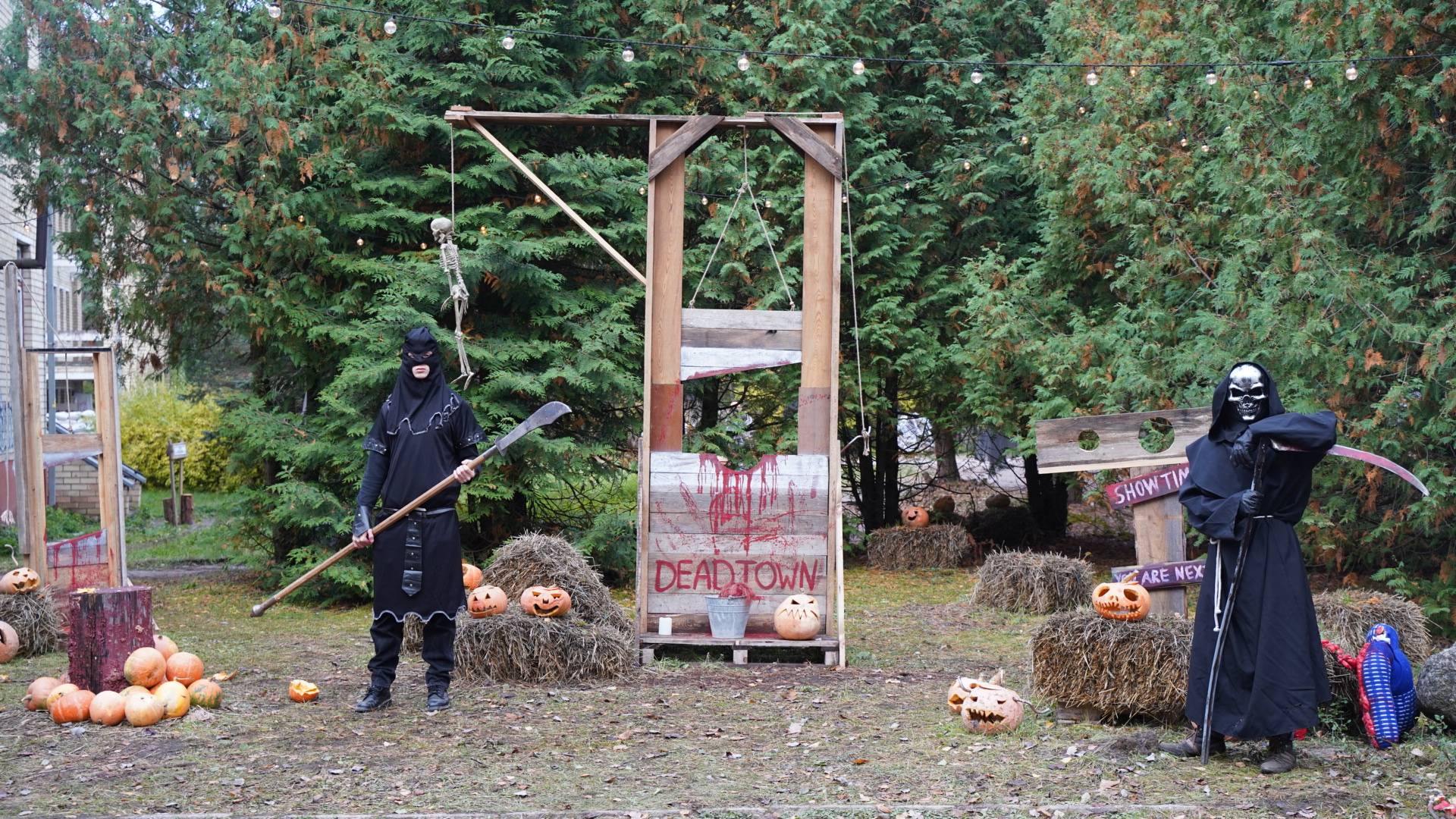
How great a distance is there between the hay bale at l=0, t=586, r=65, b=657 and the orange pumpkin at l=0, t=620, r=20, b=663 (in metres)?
0.10

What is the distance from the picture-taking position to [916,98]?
49.0 ft

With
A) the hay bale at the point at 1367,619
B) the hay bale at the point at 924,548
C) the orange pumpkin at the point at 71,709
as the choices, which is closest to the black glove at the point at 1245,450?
the hay bale at the point at 1367,619

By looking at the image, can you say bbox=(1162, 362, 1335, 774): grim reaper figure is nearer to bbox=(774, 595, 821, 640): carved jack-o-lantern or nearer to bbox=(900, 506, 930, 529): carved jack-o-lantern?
bbox=(774, 595, 821, 640): carved jack-o-lantern

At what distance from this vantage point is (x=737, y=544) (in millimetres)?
8719

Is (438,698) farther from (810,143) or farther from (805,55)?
(805,55)

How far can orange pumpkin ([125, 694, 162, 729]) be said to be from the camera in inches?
268

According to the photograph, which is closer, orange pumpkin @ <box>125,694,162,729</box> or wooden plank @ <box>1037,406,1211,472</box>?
orange pumpkin @ <box>125,694,162,729</box>

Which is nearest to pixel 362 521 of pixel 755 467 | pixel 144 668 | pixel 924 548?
pixel 144 668

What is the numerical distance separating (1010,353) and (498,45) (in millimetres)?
5802

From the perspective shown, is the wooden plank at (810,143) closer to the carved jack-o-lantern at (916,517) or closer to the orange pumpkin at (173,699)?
the orange pumpkin at (173,699)

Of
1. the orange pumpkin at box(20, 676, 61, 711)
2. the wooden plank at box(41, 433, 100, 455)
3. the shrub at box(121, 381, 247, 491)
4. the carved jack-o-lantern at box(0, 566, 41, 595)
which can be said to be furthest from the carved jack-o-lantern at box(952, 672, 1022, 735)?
the shrub at box(121, 381, 247, 491)

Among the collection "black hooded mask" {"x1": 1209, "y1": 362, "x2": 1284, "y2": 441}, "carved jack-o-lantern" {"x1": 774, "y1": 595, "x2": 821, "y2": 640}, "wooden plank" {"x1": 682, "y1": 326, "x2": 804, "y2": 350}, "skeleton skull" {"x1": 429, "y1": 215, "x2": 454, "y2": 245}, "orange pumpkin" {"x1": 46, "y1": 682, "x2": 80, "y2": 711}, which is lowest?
"orange pumpkin" {"x1": 46, "y1": 682, "x2": 80, "y2": 711}

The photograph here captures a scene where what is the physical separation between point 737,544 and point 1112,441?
2522 millimetres

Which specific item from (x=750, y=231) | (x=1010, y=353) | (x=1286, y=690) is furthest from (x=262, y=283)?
(x=1286, y=690)
